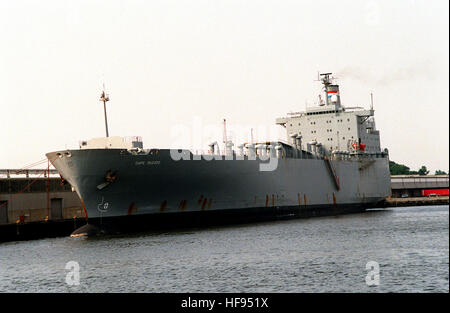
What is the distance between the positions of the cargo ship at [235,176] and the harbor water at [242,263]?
10.7 ft

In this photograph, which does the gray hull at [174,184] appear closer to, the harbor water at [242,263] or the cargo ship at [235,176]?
the cargo ship at [235,176]

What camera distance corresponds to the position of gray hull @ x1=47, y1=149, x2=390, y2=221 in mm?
31828

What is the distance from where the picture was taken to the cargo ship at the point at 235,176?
32.0 m

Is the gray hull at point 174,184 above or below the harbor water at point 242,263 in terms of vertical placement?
above

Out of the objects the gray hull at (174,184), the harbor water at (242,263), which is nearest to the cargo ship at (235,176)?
the gray hull at (174,184)

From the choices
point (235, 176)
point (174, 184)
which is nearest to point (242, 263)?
point (174, 184)

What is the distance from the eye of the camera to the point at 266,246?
24797 mm

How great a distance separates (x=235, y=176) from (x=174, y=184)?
16.8ft

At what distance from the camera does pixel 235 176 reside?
37250 millimetres

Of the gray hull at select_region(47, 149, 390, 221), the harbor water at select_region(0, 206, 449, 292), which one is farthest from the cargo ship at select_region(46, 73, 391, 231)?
the harbor water at select_region(0, 206, 449, 292)

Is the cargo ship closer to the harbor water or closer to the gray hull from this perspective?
the gray hull

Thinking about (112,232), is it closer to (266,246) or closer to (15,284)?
(266,246)

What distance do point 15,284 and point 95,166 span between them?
12953 millimetres
